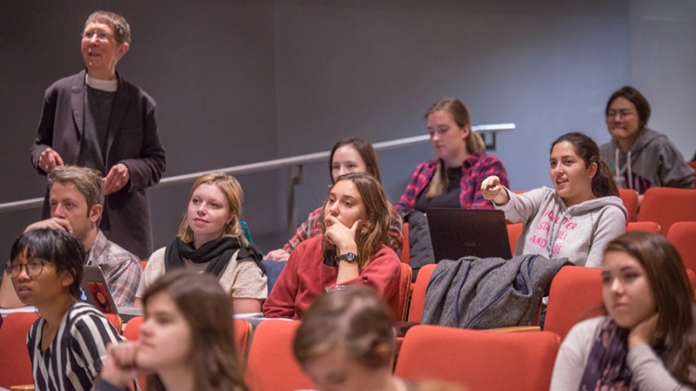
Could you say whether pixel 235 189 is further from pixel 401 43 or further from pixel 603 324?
pixel 401 43

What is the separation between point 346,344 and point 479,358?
673 millimetres

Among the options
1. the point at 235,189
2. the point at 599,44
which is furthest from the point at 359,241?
the point at 599,44

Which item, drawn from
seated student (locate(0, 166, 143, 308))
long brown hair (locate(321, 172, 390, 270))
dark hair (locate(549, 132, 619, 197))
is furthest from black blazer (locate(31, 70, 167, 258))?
dark hair (locate(549, 132, 619, 197))

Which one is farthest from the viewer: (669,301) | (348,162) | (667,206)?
(667,206)

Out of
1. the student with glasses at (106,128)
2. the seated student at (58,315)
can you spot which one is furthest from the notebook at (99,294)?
the student with glasses at (106,128)

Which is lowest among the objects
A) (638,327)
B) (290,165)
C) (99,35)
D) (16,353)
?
(16,353)

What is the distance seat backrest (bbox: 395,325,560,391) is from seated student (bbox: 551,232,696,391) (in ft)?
0.22

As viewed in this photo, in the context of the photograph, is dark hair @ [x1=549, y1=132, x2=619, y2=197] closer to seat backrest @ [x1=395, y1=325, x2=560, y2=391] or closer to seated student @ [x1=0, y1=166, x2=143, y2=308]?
seat backrest @ [x1=395, y1=325, x2=560, y2=391]

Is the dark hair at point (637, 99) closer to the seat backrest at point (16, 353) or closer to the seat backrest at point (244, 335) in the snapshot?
the seat backrest at point (244, 335)

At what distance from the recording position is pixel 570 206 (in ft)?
11.1

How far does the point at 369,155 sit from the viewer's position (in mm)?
4082

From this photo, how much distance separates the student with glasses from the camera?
Answer: 3760 mm

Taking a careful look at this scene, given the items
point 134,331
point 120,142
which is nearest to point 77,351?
point 134,331

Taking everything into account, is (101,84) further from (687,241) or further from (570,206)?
(687,241)
